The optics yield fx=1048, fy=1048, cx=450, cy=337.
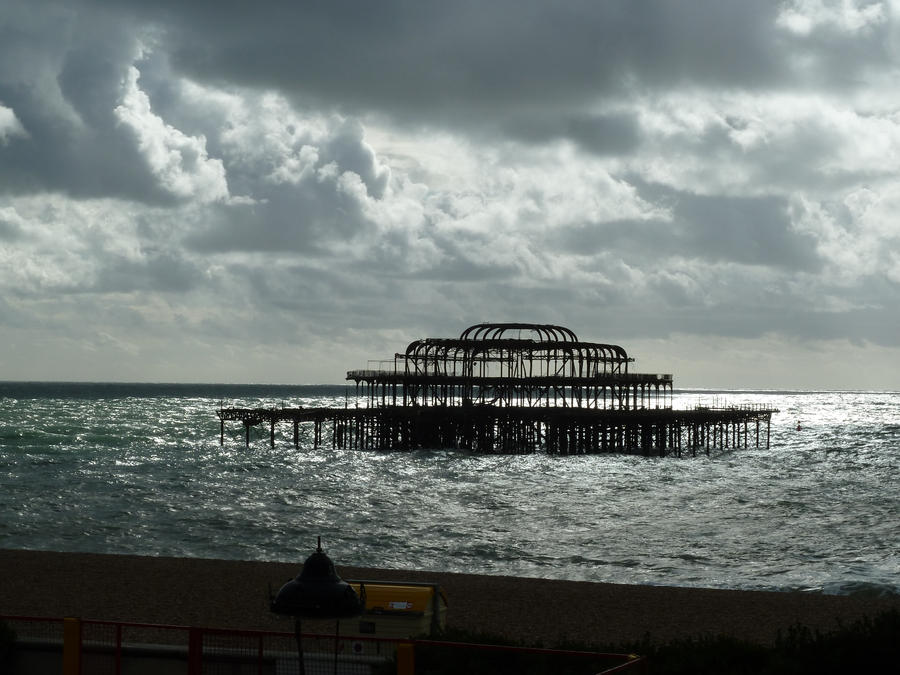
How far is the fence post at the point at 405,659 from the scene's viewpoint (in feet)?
36.5

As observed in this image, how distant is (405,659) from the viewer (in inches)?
439

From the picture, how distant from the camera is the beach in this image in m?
18.7

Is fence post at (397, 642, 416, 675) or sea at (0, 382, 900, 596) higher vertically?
fence post at (397, 642, 416, 675)

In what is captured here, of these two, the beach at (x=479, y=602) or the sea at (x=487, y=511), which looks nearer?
the beach at (x=479, y=602)

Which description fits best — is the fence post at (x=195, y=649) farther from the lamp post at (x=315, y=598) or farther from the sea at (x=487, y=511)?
the sea at (x=487, y=511)

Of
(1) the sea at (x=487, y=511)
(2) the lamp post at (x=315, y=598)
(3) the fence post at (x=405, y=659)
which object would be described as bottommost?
(1) the sea at (x=487, y=511)

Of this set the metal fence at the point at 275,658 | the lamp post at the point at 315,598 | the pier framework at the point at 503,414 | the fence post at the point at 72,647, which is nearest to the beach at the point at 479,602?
the metal fence at the point at 275,658

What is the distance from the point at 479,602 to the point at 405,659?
390 inches

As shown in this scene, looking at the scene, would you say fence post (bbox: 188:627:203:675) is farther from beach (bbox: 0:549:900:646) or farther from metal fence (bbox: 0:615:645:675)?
beach (bbox: 0:549:900:646)

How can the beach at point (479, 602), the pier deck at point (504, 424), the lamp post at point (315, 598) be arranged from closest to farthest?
1. the lamp post at point (315, 598)
2. the beach at point (479, 602)
3. the pier deck at point (504, 424)

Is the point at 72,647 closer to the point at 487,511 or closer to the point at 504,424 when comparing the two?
the point at 487,511

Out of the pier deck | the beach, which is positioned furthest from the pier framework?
the beach

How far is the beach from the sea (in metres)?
2.87

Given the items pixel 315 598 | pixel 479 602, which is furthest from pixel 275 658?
pixel 479 602
